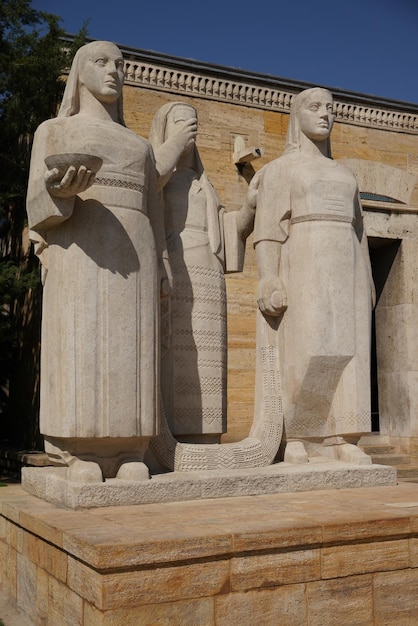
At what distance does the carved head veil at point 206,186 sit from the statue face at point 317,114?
81 centimetres

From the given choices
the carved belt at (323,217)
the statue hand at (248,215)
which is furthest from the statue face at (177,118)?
the carved belt at (323,217)

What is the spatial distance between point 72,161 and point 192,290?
1448 millimetres

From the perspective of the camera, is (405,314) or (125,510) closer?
(125,510)

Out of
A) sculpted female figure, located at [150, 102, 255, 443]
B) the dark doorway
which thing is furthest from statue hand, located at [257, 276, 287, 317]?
the dark doorway

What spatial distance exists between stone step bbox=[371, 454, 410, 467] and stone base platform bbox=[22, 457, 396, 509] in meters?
5.12

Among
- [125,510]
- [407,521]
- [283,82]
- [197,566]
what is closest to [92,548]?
[197,566]

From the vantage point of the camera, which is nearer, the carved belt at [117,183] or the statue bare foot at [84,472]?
the statue bare foot at [84,472]

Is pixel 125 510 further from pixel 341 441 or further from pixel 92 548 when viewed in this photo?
pixel 341 441

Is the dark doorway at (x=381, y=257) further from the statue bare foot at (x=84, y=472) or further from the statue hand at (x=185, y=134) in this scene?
the statue bare foot at (x=84, y=472)

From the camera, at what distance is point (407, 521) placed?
12.6 feet

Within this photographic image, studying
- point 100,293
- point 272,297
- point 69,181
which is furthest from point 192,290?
point 69,181

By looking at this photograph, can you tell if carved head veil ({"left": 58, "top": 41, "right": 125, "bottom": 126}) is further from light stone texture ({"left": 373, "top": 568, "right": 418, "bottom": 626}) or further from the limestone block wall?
the limestone block wall

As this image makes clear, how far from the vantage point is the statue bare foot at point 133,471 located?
14.4 ft

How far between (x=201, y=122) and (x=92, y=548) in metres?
8.19
